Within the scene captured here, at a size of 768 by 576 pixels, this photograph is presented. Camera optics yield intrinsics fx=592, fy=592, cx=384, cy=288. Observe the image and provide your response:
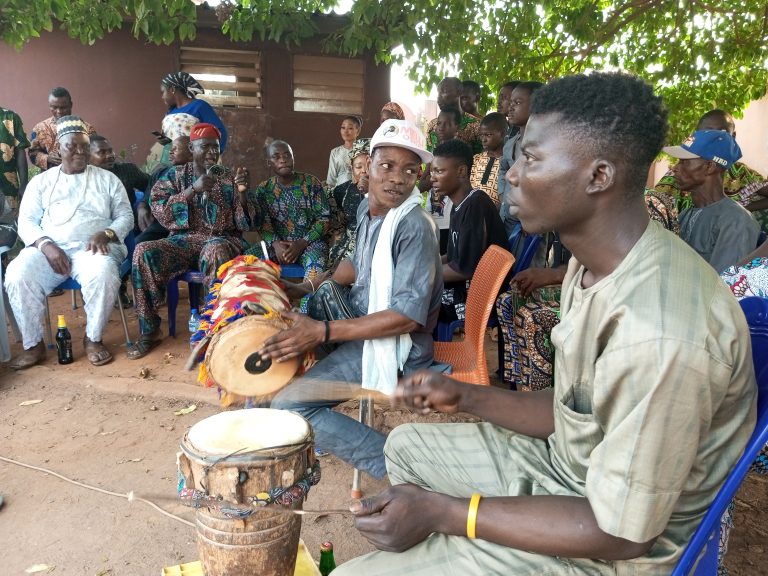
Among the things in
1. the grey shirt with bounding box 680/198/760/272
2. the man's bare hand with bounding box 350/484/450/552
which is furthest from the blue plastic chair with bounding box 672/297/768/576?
the grey shirt with bounding box 680/198/760/272

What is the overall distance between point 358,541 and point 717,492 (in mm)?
1800

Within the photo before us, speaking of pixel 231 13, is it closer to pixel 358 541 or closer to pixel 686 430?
pixel 358 541

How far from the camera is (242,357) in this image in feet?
8.73

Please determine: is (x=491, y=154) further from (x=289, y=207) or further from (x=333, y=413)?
(x=333, y=413)

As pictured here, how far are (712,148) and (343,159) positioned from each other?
4.49m

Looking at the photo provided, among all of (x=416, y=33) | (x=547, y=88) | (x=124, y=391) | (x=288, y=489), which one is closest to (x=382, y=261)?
(x=288, y=489)

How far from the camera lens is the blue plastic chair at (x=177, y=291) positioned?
5285mm

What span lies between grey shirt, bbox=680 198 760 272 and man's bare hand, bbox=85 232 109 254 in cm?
452

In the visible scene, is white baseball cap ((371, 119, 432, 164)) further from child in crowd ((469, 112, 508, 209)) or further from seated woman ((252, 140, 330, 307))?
seated woman ((252, 140, 330, 307))

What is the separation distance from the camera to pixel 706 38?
7035 mm

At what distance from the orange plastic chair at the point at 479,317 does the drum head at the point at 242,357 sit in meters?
0.87

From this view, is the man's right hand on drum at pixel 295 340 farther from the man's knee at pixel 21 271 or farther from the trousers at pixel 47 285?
the man's knee at pixel 21 271

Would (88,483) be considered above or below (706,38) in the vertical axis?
below

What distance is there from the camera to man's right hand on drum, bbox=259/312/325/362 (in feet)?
8.45
